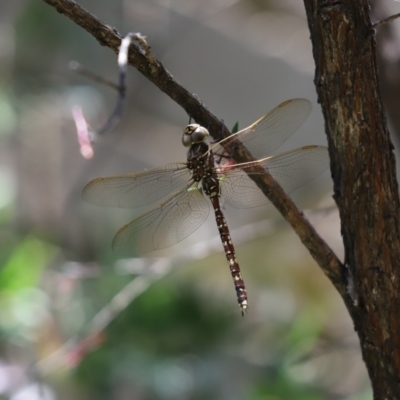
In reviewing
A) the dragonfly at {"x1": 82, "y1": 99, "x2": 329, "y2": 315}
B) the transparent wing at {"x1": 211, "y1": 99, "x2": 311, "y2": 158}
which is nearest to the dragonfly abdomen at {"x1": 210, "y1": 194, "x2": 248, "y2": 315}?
the dragonfly at {"x1": 82, "y1": 99, "x2": 329, "y2": 315}

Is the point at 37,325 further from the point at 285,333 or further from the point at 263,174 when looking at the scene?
the point at 263,174

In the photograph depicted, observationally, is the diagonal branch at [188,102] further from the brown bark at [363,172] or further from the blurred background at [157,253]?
the blurred background at [157,253]

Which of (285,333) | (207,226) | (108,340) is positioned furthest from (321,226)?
(108,340)

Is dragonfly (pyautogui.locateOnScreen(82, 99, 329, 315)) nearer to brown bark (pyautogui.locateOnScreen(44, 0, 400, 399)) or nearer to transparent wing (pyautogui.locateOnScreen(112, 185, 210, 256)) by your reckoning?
transparent wing (pyautogui.locateOnScreen(112, 185, 210, 256))

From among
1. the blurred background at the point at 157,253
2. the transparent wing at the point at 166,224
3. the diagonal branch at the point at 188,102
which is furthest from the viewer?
the blurred background at the point at 157,253

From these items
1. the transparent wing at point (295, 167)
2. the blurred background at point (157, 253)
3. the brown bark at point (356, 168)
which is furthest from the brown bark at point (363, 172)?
the blurred background at point (157, 253)

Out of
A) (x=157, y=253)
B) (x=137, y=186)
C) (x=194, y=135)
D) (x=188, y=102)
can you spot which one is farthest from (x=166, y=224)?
(x=157, y=253)
